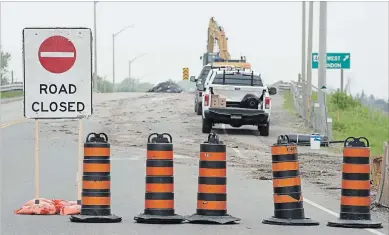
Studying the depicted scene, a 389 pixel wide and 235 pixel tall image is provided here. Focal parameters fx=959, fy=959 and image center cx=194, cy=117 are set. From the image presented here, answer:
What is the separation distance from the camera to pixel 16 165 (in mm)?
22125

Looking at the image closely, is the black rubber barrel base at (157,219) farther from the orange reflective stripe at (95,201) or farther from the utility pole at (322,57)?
the utility pole at (322,57)

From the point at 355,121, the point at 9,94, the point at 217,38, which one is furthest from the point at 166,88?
the point at 355,121

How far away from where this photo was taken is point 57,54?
Answer: 13.4 metres

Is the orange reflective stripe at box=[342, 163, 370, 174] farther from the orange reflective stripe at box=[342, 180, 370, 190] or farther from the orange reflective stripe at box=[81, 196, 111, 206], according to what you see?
the orange reflective stripe at box=[81, 196, 111, 206]

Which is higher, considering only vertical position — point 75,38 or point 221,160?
point 75,38

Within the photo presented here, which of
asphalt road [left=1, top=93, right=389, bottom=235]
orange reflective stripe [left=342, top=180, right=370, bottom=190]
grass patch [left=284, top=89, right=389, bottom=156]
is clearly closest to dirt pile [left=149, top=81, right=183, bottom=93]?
grass patch [left=284, top=89, right=389, bottom=156]

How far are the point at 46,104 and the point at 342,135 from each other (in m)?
23.7

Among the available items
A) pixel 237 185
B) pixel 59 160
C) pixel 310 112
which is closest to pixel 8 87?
pixel 310 112

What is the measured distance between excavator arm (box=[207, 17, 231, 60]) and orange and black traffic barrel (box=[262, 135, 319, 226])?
38.0 m

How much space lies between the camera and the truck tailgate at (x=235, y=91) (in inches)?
1240

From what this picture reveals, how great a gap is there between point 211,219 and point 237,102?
1868 centimetres

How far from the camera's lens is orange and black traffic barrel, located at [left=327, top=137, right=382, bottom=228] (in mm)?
13094

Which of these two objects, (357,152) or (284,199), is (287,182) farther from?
(357,152)

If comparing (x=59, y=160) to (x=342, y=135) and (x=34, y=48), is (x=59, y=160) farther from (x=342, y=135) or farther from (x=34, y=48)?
(x=342, y=135)
